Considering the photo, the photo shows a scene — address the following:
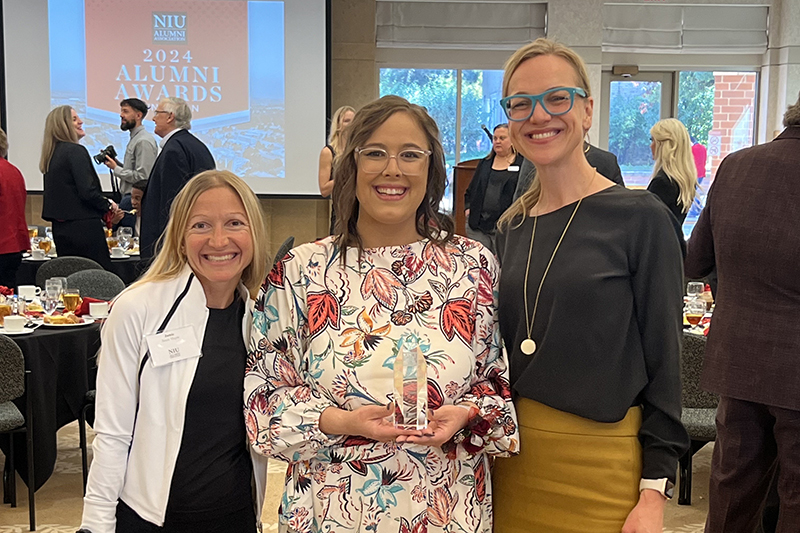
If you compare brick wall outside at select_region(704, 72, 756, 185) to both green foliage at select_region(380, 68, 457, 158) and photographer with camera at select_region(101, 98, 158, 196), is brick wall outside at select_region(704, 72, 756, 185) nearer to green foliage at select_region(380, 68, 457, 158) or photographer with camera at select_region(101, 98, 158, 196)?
green foliage at select_region(380, 68, 457, 158)

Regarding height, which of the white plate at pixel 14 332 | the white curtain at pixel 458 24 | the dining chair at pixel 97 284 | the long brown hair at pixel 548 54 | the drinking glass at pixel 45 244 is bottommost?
the white plate at pixel 14 332

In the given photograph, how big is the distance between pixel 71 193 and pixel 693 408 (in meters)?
4.97

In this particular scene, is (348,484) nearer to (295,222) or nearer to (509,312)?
(509,312)

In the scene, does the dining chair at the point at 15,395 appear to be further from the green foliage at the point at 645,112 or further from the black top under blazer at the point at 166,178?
the green foliage at the point at 645,112

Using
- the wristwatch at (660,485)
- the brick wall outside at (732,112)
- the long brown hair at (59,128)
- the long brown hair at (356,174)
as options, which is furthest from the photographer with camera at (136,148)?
the brick wall outside at (732,112)

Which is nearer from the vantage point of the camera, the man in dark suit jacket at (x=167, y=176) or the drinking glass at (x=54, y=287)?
the drinking glass at (x=54, y=287)

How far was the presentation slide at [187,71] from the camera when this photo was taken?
30.3ft

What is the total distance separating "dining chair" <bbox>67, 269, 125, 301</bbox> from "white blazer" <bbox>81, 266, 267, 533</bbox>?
3.29 meters

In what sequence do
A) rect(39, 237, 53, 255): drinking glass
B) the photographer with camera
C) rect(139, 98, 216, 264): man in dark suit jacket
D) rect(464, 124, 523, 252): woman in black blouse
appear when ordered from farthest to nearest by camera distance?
the photographer with camera < rect(464, 124, 523, 252): woman in black blouse < rect(39, 237, 53, 255): drinking glass < rect(139, 98, 216, 264): man in dark suit jacket

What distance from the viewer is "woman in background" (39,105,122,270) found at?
6.57 metres

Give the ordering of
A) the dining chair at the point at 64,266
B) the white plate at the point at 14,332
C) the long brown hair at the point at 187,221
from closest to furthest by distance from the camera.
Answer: the long brown hair at the point at 187,221
the white plate at the point at 14,332
the dining chair at the point at 64,266

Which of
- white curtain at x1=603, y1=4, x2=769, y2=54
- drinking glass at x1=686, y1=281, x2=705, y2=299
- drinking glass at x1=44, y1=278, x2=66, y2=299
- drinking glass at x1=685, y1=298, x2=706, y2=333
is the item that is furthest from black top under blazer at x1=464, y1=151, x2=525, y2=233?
white curtain at x1=603, y1=4, x2=769, y2=54

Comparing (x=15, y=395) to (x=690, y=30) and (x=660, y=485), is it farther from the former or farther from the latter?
(x=690, y=30)

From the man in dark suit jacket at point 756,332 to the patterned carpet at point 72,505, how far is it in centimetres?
96
